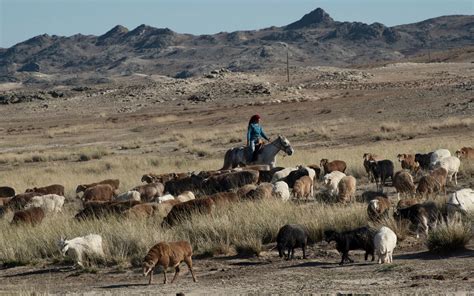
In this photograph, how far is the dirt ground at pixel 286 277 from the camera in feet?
35.0

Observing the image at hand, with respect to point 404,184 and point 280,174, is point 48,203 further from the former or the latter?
point 404,184

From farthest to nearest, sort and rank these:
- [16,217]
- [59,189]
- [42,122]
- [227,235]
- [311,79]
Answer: [311,79], [42,122], [59,189], [16,217], [227,235]

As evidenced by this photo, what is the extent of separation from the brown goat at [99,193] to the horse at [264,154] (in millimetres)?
4184

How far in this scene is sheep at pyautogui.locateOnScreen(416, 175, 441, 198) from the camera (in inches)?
688

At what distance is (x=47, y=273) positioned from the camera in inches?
547

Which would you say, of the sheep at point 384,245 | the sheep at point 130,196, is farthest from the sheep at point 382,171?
the sheep at point 384,245

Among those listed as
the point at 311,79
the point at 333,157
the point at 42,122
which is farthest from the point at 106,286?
the point at 311,79

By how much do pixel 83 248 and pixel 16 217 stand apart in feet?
14.2

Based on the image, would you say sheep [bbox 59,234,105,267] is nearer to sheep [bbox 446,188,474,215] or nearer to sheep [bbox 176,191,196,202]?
sheep [bbox 176,191,196,202]

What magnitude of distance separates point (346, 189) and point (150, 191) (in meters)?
5.97

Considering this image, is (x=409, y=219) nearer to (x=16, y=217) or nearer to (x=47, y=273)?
(x=47, y=273)

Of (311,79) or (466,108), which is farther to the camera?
(311,79)

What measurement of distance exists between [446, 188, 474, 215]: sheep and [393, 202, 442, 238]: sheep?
0.35 m

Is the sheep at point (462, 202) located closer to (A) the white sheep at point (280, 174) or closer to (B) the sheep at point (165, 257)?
(B) the sheep at point (165, 257)
